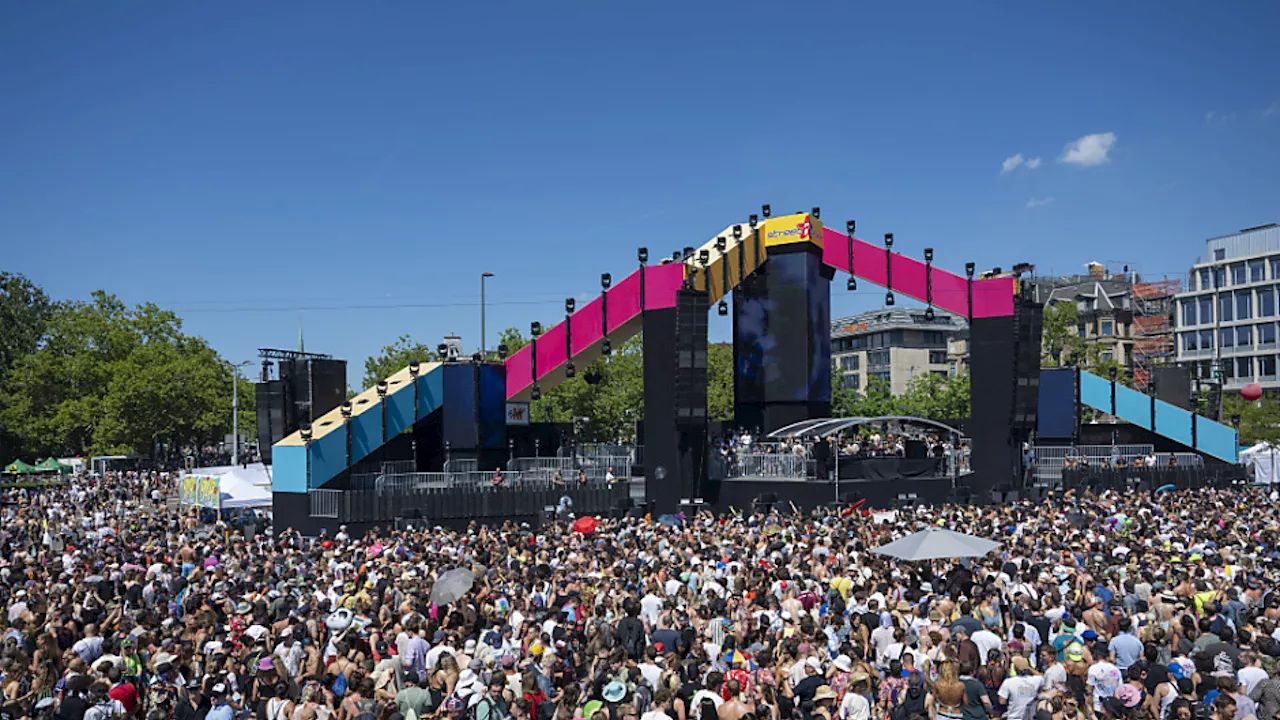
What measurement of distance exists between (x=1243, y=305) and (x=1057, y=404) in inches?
1832

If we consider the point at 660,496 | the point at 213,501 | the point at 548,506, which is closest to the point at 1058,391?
the point at 660,496

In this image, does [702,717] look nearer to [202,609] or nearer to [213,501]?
[202,609]

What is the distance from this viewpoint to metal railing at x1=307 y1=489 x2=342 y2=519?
31.2 m

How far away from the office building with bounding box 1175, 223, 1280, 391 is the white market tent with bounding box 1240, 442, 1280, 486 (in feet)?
114

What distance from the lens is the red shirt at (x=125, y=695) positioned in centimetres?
1080

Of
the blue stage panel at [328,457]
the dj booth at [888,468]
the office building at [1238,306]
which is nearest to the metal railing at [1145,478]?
the dj booth at [888,468]

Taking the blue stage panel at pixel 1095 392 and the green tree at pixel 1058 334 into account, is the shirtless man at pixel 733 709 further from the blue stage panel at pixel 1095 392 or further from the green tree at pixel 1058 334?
the green tree at pixel 1058 334

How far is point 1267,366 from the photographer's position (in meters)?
76.4

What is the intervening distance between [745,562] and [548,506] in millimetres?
16213

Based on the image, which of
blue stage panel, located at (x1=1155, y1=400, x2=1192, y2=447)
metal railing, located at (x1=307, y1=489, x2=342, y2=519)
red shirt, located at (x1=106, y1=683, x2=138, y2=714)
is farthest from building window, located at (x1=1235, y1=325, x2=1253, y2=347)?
red shirt, located at (x1=106, y1=683, x2=138, y2=714)

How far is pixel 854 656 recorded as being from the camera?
10930 mm

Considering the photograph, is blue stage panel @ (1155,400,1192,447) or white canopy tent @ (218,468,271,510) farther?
blue stage panel @ (1155,400,1192,447)

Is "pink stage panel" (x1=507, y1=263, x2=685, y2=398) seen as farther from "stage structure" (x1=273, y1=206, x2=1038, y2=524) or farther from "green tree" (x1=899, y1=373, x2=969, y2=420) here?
"green tree" (x1=899, y1=373, x2=969, y2=420)

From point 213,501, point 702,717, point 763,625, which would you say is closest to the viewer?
point 702,717
